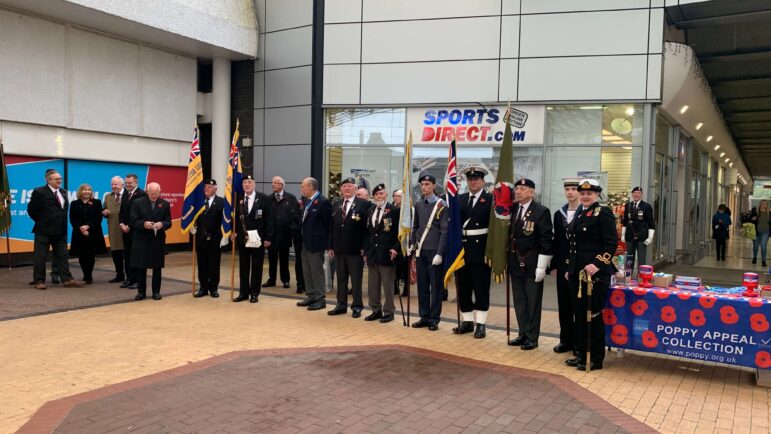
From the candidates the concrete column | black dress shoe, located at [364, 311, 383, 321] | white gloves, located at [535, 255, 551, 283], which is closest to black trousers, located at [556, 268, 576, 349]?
white gloves, located at [535, 255, 551, 283]

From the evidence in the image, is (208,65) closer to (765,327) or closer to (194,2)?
(194,2)

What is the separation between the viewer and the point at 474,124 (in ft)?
44.8

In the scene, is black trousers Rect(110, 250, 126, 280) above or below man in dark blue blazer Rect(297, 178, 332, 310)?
below

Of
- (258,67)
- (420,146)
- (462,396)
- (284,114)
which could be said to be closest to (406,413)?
(462,396)

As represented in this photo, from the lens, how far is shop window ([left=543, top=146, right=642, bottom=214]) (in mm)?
12586

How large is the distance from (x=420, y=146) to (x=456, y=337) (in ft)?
25.1

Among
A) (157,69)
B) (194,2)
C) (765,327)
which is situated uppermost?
(194,2)

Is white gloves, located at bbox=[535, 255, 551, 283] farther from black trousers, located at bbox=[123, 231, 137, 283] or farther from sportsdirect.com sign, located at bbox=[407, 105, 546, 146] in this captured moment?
black trousers, located at bbox=[123, 231, 137, 283]

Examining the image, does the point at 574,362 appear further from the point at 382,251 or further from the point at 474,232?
the point at 382,251

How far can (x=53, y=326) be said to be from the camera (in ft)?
23.8

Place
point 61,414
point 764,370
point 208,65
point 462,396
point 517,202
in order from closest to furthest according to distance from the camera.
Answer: point 61,414 < point 462,396 < point 764,370 < point 517,202 < point 208,65

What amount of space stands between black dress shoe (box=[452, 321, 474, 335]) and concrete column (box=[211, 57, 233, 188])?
1028cm

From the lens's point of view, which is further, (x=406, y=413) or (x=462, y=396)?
(x=462, y=396)

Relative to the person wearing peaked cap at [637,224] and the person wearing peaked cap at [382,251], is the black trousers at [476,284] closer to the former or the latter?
Result: the person wearing peaked cap at [382,251]
